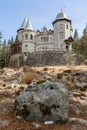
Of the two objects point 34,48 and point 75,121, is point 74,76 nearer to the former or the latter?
point 75,121

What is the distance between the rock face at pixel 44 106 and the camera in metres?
14.3

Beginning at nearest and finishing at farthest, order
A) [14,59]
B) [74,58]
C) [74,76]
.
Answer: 1. [74,76]
2. [74,58]
3. [14,59]

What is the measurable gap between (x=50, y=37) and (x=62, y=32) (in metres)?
3.73

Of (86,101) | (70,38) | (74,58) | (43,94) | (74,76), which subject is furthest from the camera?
(70,38)

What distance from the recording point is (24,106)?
48.1ft

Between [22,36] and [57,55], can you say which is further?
[22,36]

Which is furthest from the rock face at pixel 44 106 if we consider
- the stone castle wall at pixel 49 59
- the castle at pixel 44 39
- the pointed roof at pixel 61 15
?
the pointed roof at pixel 61 15

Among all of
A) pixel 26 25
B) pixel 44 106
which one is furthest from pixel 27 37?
pixel 44 106

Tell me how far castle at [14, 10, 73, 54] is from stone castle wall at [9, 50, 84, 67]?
5.78 m

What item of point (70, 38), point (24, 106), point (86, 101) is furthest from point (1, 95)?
point (70, 38)

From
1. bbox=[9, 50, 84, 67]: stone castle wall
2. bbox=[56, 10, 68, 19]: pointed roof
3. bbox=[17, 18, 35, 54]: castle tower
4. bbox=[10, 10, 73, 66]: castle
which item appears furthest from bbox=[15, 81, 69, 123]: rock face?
bbox=[56, 10, 68, 19]: pointed roof

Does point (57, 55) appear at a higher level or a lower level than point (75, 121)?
higher

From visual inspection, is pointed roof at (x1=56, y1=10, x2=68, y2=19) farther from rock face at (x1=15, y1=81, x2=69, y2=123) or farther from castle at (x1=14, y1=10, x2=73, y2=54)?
rock face at (x1=15, y1=81, x2=69, y2=123)

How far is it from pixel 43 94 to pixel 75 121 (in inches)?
84.1
